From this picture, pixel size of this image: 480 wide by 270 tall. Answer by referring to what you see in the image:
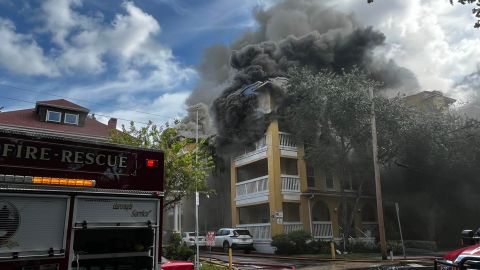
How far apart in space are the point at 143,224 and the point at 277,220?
745 inches

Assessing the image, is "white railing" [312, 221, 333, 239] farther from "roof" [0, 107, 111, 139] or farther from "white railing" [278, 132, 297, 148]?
"roof" [0, 107, 111, 139]

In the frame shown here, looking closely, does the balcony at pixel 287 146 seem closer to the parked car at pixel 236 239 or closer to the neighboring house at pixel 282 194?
the neighboring house at pixel 282 194

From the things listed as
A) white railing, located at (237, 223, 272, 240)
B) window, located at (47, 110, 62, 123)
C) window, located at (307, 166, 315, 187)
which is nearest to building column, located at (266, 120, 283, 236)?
white railing, located at (237, 223, 272, 240)

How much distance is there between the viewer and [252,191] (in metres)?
26.7

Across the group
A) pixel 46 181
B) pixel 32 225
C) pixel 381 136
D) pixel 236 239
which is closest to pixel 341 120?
pixel 381 136

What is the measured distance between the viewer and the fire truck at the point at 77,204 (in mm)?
4656

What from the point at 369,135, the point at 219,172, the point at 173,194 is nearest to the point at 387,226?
the point at 369,135

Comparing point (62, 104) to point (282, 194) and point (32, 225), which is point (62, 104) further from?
point (32, 225)

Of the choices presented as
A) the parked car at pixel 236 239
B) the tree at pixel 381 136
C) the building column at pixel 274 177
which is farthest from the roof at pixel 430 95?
the parked car at pixel 236 239

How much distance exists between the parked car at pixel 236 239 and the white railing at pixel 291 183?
3538 mm

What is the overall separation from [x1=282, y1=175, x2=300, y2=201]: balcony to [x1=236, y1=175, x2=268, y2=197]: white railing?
1176 mm

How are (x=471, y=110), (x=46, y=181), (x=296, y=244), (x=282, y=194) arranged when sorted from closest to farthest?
1. (x=46, y=181)
2. (x=296, y=244)
3. (x=282, y=194)
4. (x=471, y=110)

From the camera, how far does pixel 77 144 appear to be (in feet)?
17.4

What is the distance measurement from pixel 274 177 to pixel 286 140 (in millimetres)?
2746
